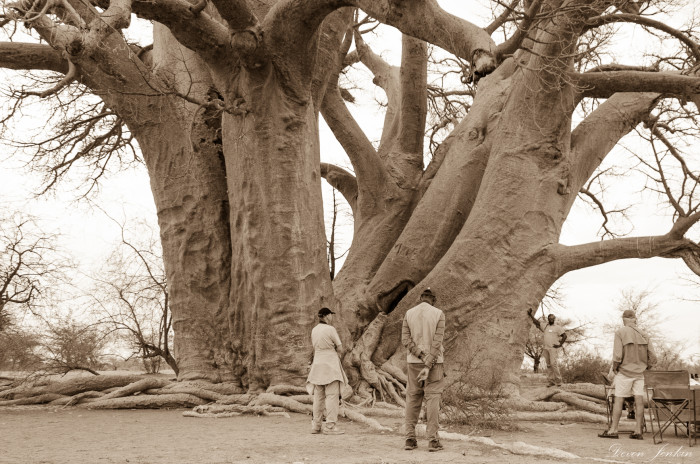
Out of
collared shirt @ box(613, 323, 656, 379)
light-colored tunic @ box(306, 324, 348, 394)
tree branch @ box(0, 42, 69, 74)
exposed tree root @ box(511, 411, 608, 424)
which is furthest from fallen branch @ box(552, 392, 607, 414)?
tree branch @ box(0, 42, 69, 74)

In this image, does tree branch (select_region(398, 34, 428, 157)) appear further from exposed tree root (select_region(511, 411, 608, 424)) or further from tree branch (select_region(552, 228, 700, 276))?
exposed tree root (select_region(511, 411, 608, 424))

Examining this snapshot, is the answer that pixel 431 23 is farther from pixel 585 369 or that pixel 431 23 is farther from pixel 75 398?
pixel 585 369

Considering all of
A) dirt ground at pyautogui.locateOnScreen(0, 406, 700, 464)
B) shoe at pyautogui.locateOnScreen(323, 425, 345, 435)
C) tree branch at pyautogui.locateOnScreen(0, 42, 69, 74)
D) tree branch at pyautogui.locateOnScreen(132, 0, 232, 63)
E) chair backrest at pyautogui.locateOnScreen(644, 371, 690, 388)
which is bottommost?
dirt ground at pyautogui.locateOnScreen(0, 406, 700, 464)

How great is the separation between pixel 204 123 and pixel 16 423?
4.47 metres

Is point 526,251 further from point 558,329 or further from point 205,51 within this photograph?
point 205,51

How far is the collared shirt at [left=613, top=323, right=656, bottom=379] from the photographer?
288 inches

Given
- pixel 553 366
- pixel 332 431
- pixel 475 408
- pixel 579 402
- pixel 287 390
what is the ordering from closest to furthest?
1. pixel 332 431
2. pixel 475 408
3. pixel 287 390
4. pixel 579 402
5. pixel 553 366

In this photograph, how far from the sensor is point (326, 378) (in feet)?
24.4

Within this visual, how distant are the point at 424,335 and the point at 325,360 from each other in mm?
1412

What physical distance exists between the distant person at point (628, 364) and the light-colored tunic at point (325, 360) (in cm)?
264

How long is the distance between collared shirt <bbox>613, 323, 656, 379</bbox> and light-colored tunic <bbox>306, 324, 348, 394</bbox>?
8.86ft

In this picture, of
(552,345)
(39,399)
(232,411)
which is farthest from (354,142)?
(39,399)

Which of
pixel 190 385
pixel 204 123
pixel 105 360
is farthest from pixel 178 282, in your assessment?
pixel 105 360

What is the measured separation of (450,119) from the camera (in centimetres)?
1447
